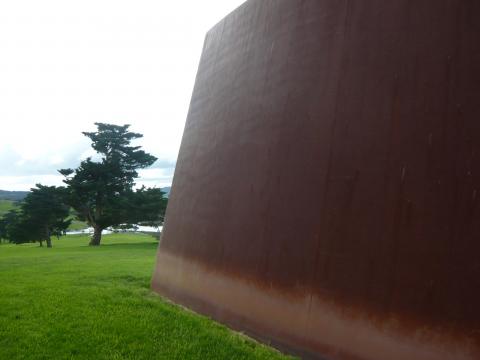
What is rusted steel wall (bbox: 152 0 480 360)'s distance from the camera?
10.1ft

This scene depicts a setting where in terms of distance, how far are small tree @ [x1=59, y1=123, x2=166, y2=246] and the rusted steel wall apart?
1845 centimetres

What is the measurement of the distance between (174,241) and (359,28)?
15.2ft

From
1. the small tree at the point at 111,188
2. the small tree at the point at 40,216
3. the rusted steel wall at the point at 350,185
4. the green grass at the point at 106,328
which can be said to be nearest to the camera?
the rusted steel wall at the point at 350,185

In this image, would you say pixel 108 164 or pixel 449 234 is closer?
pixel 449 234

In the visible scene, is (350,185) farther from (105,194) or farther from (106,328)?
(105,194)

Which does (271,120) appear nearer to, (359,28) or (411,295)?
(359,28)

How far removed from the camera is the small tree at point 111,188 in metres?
23.7

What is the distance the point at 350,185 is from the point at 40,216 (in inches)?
1074

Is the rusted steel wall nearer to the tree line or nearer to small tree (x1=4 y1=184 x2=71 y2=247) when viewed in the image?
the tree line

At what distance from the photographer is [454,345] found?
2869 mm

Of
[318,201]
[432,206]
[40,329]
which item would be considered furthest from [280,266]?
[40,329]

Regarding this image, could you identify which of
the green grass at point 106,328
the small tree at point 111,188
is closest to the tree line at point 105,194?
the small tree at point 111,188

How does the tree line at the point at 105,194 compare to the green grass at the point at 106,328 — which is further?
the tree line at the point at 105,194

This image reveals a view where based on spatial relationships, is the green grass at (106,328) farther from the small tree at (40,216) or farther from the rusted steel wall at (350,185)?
the small tree at (40,216)
